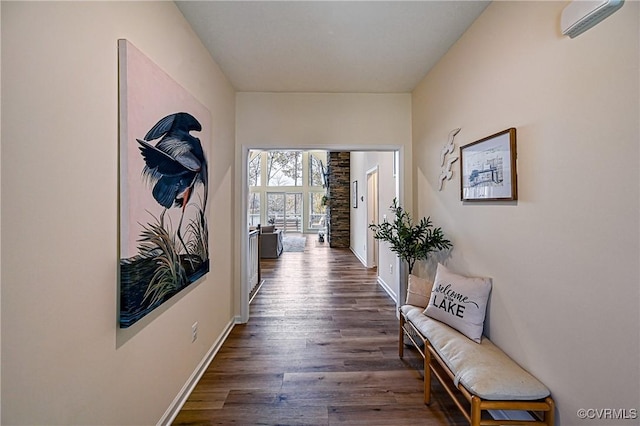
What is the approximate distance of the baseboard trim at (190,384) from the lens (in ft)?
5.42

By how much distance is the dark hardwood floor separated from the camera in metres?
1.74

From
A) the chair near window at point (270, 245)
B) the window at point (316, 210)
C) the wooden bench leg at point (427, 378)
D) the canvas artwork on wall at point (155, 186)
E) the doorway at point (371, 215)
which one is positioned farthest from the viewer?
the window at point (316, 210)

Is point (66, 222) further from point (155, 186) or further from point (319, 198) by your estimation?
point (319, 198)

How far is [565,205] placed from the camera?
4.02 ft

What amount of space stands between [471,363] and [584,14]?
65.7 inches

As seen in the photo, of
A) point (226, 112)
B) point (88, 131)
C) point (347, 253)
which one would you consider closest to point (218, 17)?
point (226, 112)

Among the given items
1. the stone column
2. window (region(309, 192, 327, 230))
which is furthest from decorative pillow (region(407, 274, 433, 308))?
window (region(309, 192, 327, 230))

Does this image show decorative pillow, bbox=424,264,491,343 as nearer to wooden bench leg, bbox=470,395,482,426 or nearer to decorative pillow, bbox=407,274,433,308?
decorative pillow, bbox=407,274,433,308

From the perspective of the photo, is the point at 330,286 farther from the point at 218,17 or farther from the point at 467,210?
the point at 218,17

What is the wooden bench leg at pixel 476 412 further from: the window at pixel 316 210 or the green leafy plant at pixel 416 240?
the window at pixel 316 210

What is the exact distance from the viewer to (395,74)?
2.68m

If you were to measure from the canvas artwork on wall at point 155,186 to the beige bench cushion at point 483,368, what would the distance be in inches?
66.6
